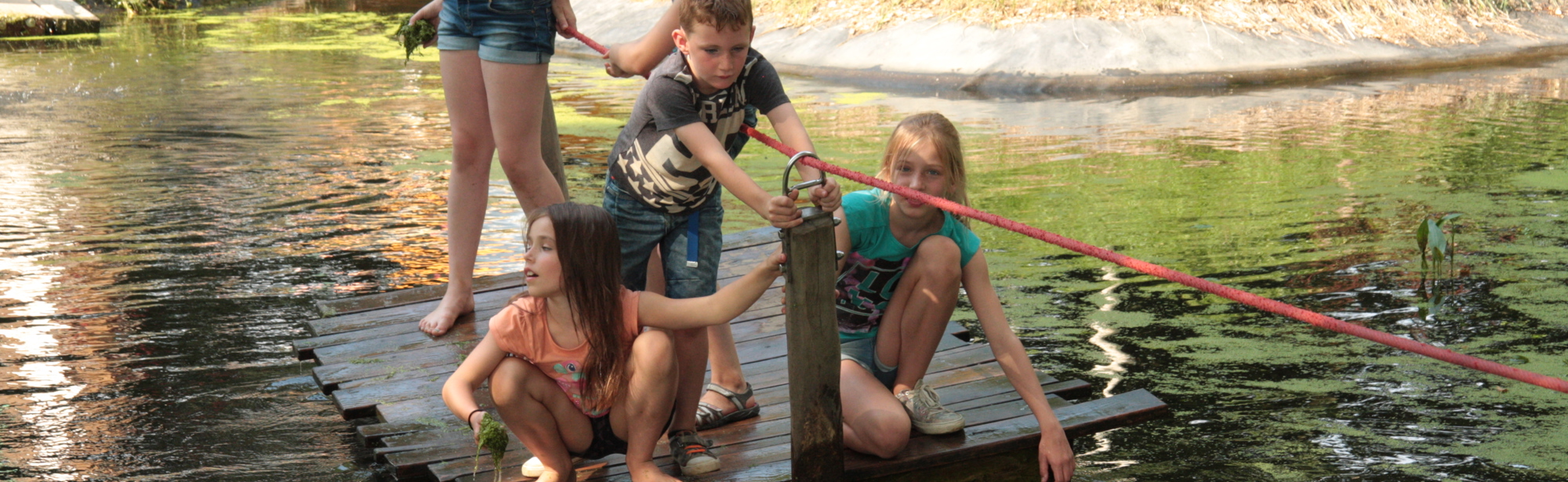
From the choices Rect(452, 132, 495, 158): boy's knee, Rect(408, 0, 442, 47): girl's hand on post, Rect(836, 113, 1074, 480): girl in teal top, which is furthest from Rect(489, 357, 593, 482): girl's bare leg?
Rect(408, 0, 442, 47): girl's hand on post

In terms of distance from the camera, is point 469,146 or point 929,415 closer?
point 929,415

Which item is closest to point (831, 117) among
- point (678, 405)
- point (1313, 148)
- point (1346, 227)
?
point (1313, 148)

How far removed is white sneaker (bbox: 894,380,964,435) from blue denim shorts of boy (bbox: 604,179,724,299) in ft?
1.80

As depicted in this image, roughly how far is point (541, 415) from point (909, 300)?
3.02ft

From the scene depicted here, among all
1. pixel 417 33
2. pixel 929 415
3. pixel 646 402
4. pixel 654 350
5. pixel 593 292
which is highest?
pixel 417 33

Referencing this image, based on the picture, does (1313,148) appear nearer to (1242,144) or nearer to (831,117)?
(1242,144)

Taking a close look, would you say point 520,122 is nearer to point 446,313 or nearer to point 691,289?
point 446,313

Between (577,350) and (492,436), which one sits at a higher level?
(577,350)

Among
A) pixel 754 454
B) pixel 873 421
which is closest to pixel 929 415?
pixel 873 421

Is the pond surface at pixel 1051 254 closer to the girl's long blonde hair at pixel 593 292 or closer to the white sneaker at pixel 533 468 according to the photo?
the white sneaker at pixel 533 468

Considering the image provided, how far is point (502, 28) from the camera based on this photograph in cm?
339

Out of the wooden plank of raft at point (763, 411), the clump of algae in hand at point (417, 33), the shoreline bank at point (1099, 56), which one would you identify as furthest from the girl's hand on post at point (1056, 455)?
the shoreline bank at point (1099, 56)

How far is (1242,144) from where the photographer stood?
830cm

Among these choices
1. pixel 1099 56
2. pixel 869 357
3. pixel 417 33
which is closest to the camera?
pixel 869 357
